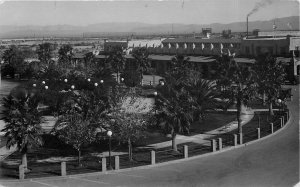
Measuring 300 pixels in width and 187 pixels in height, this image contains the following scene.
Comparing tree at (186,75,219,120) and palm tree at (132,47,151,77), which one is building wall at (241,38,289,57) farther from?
tree at (186,75,219,120)

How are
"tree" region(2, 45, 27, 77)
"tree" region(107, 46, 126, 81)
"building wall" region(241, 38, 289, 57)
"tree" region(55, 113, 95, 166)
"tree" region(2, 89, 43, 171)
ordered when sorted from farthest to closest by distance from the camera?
"tree" region(2, 45, 27, 77), "tree" region(107, 46, 126, 81), "building wall" region(241, 38, 289, 57), "tree" region(55, 113, 95, 166), "tree" region(2, 89, 43, 171)

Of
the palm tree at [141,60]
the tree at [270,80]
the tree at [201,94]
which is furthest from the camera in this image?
the palm tree at [141,60]

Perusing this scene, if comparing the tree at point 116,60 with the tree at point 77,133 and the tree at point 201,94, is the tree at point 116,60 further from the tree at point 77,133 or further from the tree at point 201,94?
the tree at point 77,133

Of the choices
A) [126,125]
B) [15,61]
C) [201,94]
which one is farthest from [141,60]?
[126,125]

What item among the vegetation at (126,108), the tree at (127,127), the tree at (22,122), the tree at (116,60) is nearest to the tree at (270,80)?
the vegetation at (126,108)

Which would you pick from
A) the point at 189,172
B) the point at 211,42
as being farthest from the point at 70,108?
the point at 211,42

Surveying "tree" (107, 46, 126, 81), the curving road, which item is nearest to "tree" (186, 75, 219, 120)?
the curving road
